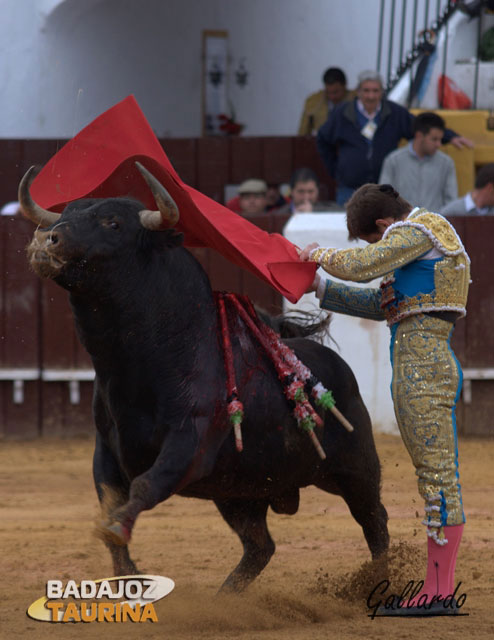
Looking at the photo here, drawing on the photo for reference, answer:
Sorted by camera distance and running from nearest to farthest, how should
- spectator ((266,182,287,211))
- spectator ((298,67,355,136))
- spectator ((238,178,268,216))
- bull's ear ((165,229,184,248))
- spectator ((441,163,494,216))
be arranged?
1. bull's ear ((165,229,184,248))
2. spectator ((441,163,494,216))
3. spectator ((238,178,268,216))
4. spectator ((266,182,287,211))
5. spectator ((298,67,355,136))

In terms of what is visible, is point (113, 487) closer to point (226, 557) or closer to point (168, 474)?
point (168, 474)

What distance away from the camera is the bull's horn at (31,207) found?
3945 mm

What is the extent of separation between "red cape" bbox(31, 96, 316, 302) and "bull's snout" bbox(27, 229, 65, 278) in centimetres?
50

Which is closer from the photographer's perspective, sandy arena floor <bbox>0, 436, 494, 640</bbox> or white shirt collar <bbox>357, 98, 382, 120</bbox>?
sandy arena floor <bbox>0, 436, 494, 640</bbox>

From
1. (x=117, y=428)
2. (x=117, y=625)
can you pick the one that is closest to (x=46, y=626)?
(x=117, y=625)

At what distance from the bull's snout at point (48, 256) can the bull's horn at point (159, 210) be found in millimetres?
314

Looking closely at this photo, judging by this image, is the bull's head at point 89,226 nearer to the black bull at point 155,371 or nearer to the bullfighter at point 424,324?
the black bull at point 155,371

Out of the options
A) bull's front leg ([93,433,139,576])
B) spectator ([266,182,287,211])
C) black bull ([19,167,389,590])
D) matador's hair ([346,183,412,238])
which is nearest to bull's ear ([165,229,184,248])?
black bull ([19,167,389,590])

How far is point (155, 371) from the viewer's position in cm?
388

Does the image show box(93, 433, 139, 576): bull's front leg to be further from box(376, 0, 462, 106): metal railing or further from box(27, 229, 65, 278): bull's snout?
box(376, 0, 462, 106): metal railing

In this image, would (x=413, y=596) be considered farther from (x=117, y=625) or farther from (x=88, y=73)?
(x=88, y=73)

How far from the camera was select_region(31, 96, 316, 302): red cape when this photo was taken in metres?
4.12

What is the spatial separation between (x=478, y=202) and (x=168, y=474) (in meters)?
4.88

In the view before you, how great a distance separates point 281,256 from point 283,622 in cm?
125
